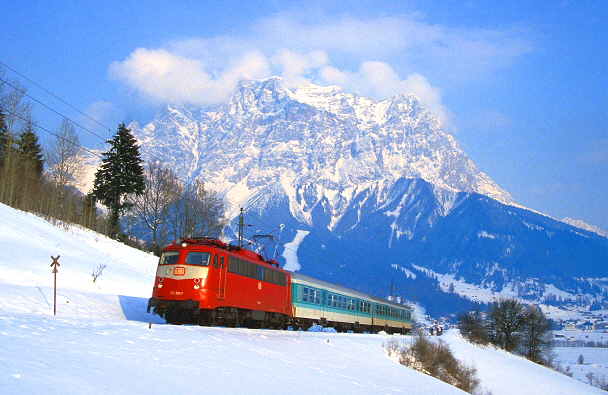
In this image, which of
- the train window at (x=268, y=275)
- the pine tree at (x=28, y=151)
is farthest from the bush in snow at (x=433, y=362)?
the pine tree at (x=28, y=151)

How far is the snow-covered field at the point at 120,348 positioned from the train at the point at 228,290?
1.71 m

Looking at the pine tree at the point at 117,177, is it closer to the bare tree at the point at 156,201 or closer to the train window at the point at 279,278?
the bare tree at the point at 156,201

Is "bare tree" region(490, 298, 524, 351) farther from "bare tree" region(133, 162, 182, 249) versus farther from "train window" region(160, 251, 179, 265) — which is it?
"train window" region(160, 251, 179, 265)

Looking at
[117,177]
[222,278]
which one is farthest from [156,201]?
[222,278]

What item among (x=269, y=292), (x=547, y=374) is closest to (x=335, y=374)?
(x=269, y=292)

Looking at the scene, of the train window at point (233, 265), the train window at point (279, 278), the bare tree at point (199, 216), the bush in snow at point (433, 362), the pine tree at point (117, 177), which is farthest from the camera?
the bare tree at point (199, 216)

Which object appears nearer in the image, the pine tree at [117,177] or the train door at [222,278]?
the train door at [222,278]

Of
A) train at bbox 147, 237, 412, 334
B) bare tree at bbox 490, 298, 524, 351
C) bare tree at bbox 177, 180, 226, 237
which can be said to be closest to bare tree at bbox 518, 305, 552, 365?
bare tree at bbox 490, 298, 524, 351

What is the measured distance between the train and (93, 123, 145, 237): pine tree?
26.8m

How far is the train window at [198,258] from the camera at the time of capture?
25.5m

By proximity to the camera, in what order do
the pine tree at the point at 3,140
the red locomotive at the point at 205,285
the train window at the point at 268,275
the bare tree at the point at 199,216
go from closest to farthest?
the red locomotive at the point at 205,285, the train window at the point at 268,275, the pine tree at the point at 3,140, the bare tree at the point at 199,216

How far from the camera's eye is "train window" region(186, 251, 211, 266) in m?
25.5

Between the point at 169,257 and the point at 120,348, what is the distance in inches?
473

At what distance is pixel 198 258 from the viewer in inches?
1010
